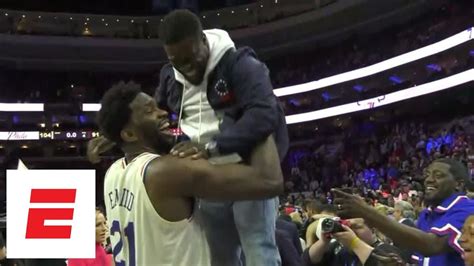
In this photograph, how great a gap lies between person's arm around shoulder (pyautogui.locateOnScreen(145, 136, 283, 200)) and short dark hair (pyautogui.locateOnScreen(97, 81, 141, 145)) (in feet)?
1.01

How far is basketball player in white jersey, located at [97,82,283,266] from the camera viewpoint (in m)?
2.08

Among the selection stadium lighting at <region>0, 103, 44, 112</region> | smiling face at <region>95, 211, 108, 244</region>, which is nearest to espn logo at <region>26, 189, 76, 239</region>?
smiling face at <region>95, 211, 108, 244</region>

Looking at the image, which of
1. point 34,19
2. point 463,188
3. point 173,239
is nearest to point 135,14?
point 34,19

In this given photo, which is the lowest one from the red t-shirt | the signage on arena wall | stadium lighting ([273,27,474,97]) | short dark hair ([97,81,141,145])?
the red t-shirt

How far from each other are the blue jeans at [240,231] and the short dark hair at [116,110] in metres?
0.40

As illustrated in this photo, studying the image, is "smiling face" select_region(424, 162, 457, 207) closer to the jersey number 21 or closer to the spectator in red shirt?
the spectator in red shirt

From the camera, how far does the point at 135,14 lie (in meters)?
31.6

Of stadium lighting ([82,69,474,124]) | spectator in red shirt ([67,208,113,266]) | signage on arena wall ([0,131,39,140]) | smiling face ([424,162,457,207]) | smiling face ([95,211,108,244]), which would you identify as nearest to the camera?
smiling face ([424,162,457,207])

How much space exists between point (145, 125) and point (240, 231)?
519 millimetres

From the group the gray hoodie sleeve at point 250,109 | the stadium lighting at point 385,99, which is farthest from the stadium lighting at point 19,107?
the gray hoodie sleeve at point 250,109

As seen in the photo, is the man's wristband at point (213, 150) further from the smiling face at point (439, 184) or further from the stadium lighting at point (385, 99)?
the stadium lighting at point (385, 99)

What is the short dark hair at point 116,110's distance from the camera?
2352 mm

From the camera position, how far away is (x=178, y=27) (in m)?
2.20

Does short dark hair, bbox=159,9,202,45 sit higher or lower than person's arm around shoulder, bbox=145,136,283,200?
higher
